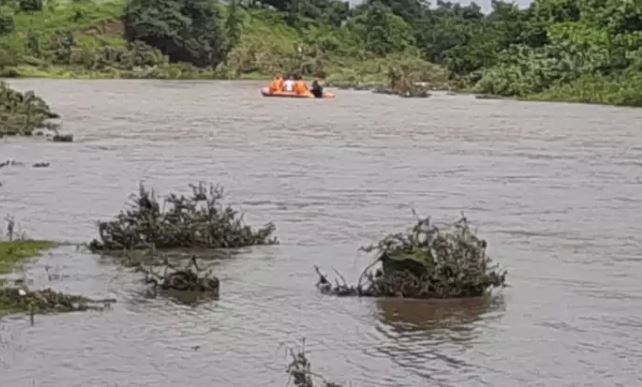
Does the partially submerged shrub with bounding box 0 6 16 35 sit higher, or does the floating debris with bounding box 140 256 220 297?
the partially submerged shrub with bounding box 0 6 16 35

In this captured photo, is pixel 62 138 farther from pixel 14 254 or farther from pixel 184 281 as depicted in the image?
pixel 184 281

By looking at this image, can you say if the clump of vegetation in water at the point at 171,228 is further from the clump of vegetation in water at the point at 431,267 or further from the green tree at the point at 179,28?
the green tree at the point at 179,28

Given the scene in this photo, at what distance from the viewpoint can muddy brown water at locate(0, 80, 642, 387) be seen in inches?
408

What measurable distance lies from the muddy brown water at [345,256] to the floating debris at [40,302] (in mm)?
218

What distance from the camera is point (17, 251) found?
14.7m

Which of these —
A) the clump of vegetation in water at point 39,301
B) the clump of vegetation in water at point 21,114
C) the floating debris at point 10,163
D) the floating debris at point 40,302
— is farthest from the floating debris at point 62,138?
the floating debris at point 40,302

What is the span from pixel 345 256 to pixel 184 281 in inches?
121

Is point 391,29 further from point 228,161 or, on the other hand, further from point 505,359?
point 505,359

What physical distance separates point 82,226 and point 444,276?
6139 millimetres

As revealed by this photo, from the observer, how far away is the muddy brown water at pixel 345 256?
10.4 meters

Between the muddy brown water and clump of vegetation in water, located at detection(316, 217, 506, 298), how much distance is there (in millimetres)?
174

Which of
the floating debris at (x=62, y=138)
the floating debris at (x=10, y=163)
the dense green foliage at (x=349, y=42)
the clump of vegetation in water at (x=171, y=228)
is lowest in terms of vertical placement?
the floating debris at (x=10, y=163)

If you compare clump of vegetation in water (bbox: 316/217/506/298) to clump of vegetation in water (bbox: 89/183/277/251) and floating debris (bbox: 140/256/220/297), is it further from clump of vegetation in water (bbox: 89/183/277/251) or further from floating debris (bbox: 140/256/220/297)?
clump of vegetation in water (bbox: 89/183/277/251)

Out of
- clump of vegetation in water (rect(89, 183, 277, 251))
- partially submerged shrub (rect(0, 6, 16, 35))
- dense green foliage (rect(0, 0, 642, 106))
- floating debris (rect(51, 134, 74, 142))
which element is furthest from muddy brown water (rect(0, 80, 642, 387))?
partially submerged shrub (rect(0, 6, 16, 35))
